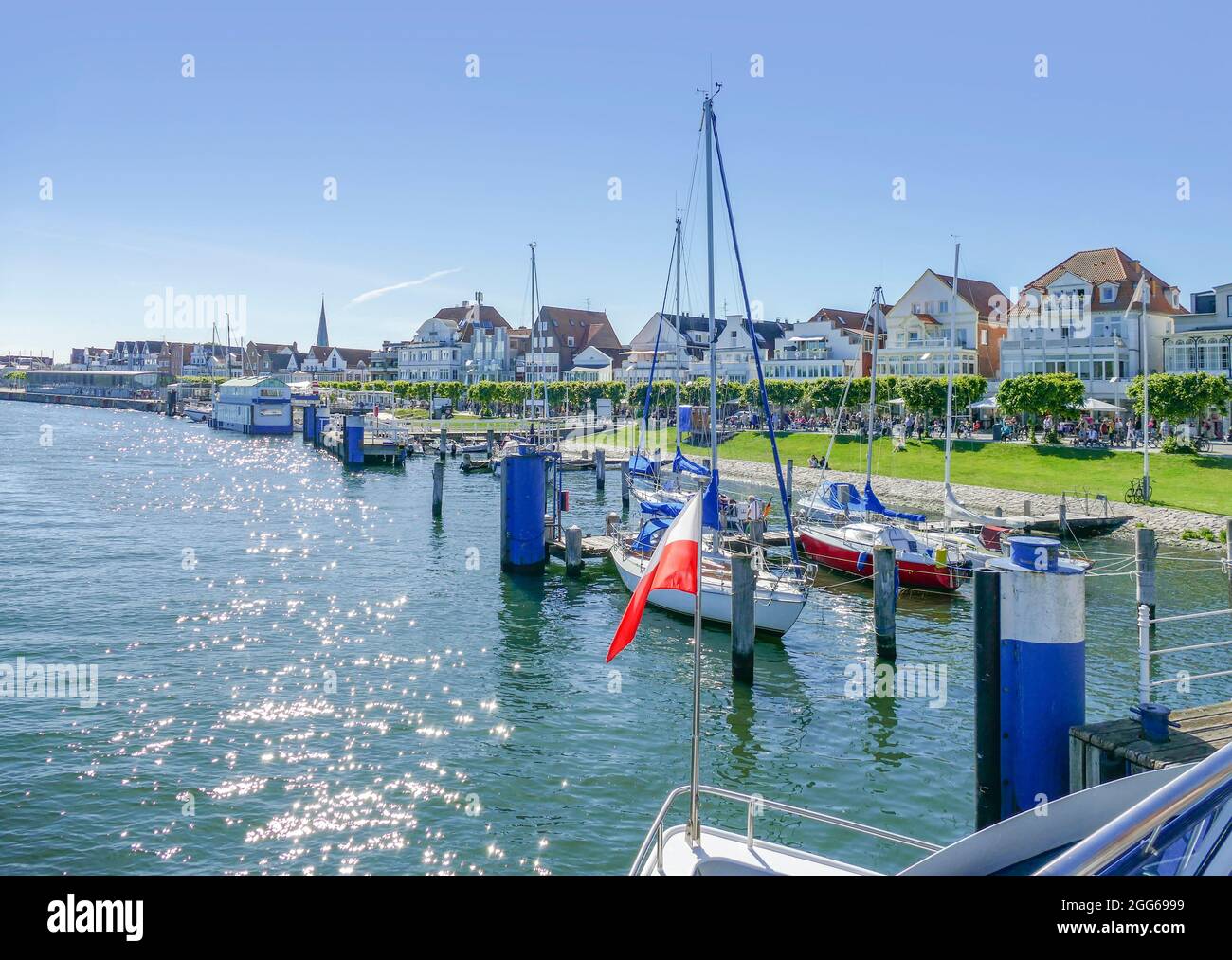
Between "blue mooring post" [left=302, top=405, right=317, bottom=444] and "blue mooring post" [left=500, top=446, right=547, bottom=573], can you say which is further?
"blue mooring post" [left=302, top=405, right=317, bottom=444]

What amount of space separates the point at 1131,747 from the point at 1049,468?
169 ft

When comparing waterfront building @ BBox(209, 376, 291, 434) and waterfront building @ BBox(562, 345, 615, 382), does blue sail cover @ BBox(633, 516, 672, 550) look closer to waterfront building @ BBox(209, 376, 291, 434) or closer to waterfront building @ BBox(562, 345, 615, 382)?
waterfront building @ BBox(562, 345, 615, 382)

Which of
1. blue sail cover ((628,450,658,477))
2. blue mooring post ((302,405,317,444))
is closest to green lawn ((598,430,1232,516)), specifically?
blue sail cover ((628,450,658,477))

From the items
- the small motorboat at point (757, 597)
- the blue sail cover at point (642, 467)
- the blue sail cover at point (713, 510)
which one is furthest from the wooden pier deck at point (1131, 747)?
the blue sail cover at point (642, 467)

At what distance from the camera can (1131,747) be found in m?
9.82

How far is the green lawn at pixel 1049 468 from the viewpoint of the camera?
157 ft

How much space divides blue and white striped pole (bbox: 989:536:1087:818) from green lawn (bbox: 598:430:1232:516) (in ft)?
134

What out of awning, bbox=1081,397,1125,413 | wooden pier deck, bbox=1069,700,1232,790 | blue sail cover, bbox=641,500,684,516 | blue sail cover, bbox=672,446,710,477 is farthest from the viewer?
awning, bbox=1081,397,1125,413

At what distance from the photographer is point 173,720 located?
19531 millimetres

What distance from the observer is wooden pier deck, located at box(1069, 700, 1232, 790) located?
9.61 m

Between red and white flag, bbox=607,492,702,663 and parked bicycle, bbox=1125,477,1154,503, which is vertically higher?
red and white flag, bbox=607,492,702,663

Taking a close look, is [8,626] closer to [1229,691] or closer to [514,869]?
[514,869]
